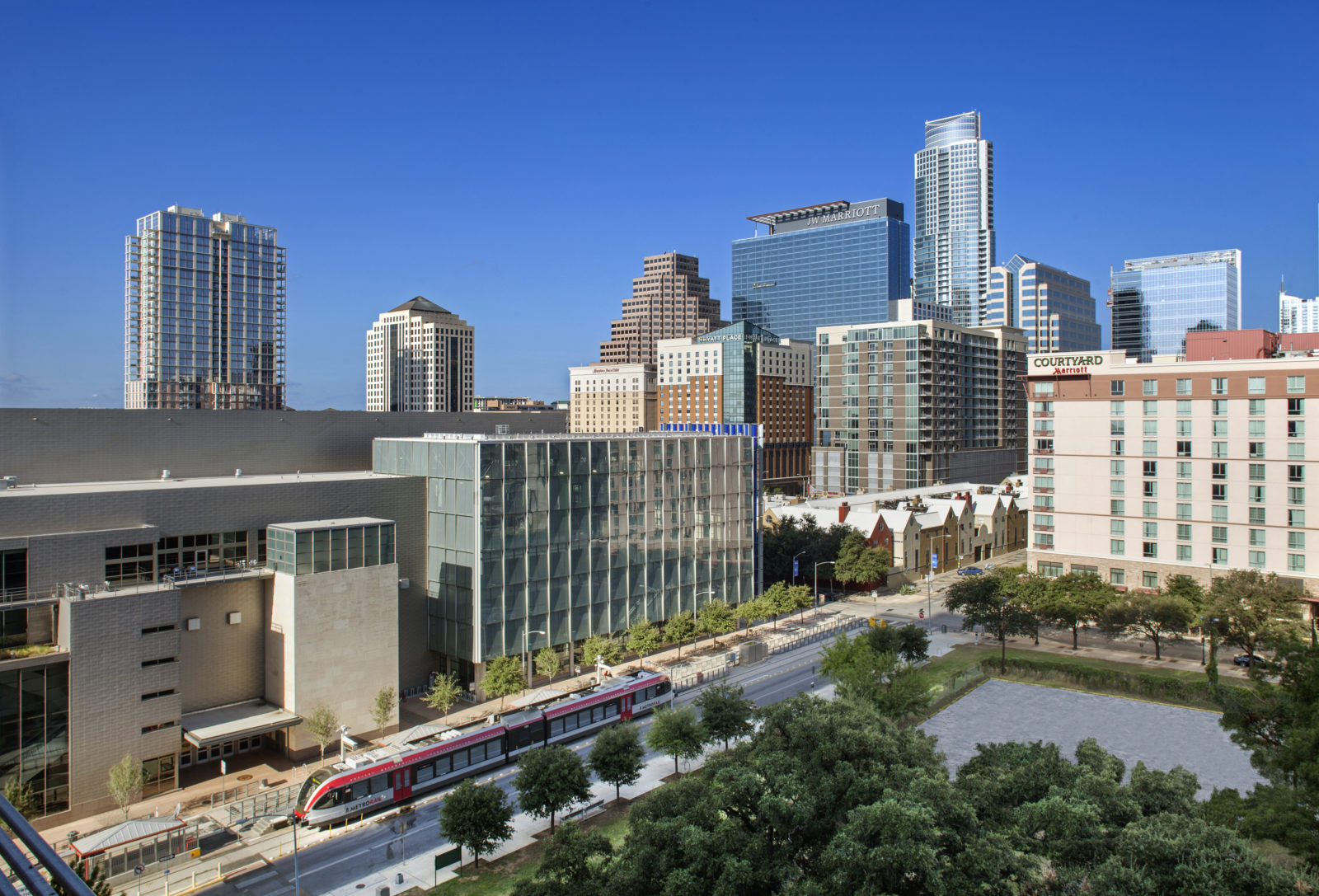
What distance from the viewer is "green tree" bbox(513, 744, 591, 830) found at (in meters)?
39.1

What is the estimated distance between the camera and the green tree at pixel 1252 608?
62.5m

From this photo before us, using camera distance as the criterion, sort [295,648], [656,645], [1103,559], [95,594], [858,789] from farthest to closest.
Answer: [1103,559]
[656,645]
[295,648]
[95,594]
[858,789]

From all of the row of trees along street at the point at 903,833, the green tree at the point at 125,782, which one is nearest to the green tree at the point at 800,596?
the row of trees along street at the point at 903,833

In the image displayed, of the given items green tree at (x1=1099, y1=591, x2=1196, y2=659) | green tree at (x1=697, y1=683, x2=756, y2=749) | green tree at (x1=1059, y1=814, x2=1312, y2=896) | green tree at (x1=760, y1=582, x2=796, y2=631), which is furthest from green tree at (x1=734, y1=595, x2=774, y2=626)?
green tree at (x1=1059, y1=814, x2=1312, y2=896)

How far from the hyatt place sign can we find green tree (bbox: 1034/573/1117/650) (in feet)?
74.0

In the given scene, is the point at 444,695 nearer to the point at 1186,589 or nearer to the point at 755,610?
the point at 755,610

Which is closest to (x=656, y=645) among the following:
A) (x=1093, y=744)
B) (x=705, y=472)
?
(x=705, y=472)

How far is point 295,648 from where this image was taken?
49.4 metres

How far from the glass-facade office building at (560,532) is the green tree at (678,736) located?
706 inches

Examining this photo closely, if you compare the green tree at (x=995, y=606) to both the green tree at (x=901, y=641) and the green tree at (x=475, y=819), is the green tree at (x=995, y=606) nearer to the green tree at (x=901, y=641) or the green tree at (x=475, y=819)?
the green tree at (x=901, y=641)

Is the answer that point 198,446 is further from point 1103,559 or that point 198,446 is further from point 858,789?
point 1103,559

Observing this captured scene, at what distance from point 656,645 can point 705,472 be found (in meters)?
17.6

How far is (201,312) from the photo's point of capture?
16900 cm

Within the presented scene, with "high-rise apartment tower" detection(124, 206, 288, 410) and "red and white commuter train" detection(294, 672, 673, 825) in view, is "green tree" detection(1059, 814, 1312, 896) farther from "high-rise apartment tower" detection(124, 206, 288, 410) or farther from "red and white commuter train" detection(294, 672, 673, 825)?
"high-rise apartment tower" detection(124, 206, 288, 410)
